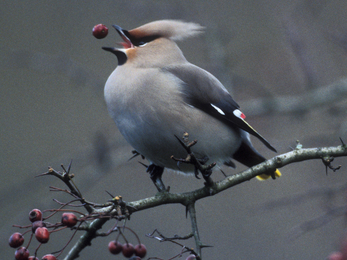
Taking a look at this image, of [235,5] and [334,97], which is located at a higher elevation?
[235,5]

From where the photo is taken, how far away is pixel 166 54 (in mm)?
2809

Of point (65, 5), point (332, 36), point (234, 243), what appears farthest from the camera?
point (234, 243)

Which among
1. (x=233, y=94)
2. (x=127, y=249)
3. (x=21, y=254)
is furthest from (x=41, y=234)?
(x=233, y=94)

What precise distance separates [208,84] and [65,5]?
2.09m

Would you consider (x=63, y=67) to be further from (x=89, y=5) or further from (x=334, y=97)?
(x=334, y=97)

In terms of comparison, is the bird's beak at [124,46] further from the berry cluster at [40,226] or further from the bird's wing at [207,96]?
the berry cluster at [40,226]

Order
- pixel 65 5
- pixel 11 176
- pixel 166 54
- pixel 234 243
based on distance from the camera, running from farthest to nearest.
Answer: pixel 11 176 < pixel 234 243 < pixel 65 5 < pixel 166 54

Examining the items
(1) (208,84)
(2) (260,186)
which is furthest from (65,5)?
(2) (260,186)

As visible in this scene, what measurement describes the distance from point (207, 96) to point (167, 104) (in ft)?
0.97

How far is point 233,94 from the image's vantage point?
11.6 ft

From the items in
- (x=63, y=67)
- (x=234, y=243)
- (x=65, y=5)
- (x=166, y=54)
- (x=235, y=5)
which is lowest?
(x=234, y=243)

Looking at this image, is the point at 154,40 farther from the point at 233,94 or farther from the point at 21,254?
the point at 21,254

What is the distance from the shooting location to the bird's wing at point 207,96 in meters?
2.71

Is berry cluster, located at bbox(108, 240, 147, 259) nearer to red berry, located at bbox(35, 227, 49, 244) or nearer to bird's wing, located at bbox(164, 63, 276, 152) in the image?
red berry, located at bbox(35, 227, 49, 244)
